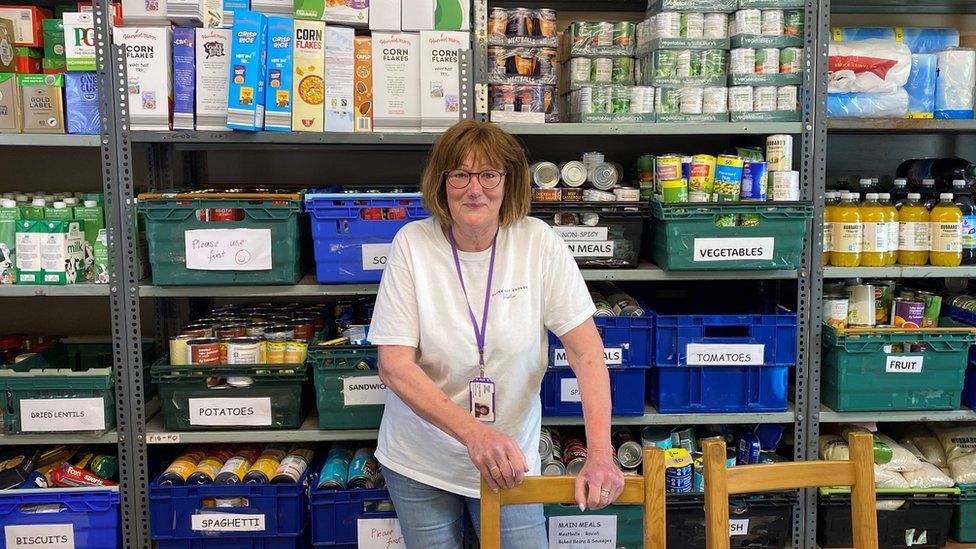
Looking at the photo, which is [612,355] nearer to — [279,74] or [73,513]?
[279,74]

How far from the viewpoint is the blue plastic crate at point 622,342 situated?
→ 8.83 feet

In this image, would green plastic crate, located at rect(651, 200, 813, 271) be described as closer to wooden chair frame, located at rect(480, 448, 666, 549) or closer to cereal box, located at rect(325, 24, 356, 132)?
cereal box, located at rect(325, 24, 356, 132)

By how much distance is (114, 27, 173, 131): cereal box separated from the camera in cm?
251

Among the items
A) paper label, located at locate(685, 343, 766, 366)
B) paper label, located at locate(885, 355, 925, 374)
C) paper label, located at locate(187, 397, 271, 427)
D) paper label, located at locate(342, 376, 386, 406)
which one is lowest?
paper label, located at locate(187, 397, 271, 427)

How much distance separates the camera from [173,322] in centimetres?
318

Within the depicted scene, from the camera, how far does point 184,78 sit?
254 centimetres

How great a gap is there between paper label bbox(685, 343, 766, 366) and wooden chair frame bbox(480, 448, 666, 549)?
122 cm

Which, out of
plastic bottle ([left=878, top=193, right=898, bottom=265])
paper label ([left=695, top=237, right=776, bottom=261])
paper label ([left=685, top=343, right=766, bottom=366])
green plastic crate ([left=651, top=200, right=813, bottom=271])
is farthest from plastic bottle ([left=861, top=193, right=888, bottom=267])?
paper label ([left=685, top=343, right=766, bottom=366])

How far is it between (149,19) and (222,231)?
712mm

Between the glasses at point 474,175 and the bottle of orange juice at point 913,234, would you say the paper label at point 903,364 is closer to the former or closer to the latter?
the bottle of orange juice at point 913,234

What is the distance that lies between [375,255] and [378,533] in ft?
3.05

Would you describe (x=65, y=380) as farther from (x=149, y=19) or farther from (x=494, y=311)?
(x=494, y=311)

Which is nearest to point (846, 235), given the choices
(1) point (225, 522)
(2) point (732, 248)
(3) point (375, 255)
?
(2) point (732, 248)

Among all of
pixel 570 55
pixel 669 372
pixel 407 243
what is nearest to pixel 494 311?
pixel 407 243
